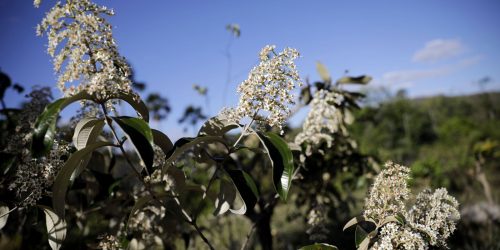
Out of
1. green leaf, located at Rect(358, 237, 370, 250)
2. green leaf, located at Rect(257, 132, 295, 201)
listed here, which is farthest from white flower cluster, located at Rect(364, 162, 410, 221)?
green leaf, located at Rect(257, 132, 295, 201)

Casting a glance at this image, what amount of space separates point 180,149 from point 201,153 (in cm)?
54

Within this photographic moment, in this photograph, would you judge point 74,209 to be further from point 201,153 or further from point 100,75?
point 100,75

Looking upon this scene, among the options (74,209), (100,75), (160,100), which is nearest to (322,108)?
(100,75)

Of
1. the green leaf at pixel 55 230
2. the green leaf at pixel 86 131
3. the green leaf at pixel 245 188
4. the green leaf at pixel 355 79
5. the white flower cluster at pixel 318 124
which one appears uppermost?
the green leaf at pixel 355 79

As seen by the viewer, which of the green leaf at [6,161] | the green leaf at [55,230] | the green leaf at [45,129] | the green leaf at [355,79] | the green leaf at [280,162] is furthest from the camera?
the green leaf at [355,79]

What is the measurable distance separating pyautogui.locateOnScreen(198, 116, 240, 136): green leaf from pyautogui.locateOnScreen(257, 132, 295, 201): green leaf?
0.24 m

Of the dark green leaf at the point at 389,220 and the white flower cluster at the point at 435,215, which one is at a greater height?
the dark green leaf at the point at 389,220

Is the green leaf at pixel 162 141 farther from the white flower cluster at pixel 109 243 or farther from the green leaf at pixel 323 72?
the green leaf at pixel 323 72

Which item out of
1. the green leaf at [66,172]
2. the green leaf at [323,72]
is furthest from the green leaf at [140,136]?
the green leaf at [323,72]

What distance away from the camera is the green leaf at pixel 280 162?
42.4 inches

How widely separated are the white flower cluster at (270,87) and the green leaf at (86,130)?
1.60 feet

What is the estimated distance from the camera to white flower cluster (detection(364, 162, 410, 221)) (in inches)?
48.5

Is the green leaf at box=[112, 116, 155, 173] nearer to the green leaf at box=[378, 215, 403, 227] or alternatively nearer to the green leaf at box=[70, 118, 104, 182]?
the green leaf at box=[70, 118, 104, 182]

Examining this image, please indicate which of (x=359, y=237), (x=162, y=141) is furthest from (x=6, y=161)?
(x=359, y=237)
